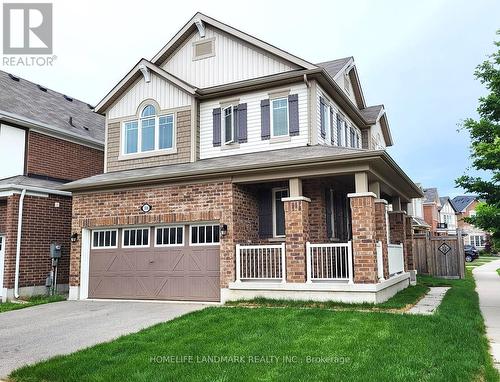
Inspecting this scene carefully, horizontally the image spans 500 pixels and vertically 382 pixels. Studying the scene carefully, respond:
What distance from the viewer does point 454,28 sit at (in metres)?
19.4

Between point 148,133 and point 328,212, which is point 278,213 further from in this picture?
point 148,133

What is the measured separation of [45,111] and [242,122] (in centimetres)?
850

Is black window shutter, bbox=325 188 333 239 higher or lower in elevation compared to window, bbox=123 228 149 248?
higher

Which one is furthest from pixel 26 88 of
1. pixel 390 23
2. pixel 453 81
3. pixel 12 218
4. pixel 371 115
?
pixel 453 81

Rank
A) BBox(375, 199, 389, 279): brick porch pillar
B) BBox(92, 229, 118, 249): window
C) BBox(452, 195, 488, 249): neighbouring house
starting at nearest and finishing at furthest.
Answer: BBox(375, 199, 389, 279): brick porch pillar → BBox(92, 229, 118, 249): window → BBox(452, 195, 488, 249): neighbouring house

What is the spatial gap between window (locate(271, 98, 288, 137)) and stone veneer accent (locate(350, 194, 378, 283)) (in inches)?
140

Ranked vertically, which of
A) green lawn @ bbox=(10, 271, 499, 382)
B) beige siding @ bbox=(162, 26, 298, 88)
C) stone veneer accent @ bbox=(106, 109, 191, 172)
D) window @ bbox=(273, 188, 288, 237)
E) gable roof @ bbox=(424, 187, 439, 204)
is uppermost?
beige siding @ bbox=(162, 26, 298, 88)

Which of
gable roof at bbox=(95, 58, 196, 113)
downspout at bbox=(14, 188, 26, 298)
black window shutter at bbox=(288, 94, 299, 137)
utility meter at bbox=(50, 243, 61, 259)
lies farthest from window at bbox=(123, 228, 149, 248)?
black window shutter at bbox=(288, 94, 299, 137)

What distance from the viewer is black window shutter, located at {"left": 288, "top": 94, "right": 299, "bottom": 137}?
491 inches

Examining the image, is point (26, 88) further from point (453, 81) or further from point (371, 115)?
point (453, 81)

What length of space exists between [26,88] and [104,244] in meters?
9.16

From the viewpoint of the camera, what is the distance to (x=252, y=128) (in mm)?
13164

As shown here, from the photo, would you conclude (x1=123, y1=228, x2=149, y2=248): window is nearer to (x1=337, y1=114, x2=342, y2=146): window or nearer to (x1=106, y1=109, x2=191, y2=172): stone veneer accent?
(x1=106, y1=109, x2=191, y2=172): stone veneer accent

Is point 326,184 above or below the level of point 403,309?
above
